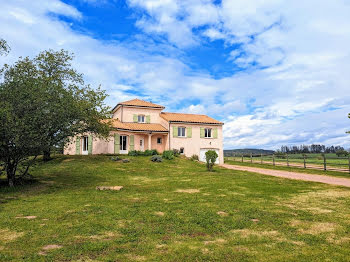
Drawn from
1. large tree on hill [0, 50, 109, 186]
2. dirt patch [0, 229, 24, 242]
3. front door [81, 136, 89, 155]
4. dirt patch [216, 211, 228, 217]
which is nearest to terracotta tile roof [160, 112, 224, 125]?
front door [81, 136, 89, 155]

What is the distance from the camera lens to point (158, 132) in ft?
111

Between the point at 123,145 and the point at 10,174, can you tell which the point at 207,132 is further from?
the point at 10,174

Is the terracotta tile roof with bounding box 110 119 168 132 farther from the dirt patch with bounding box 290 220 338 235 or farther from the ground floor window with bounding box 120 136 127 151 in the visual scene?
the dirt patch with bounding box 290 220 338 235

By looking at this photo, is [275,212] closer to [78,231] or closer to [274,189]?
[274,189]

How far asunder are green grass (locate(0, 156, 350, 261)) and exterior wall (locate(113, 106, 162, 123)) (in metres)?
23.3

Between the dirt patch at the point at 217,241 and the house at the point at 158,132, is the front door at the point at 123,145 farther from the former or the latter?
the dirt patch at the point at 217,241

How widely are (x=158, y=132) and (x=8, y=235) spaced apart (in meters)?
27.7

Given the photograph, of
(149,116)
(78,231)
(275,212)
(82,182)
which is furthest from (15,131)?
(149,116)

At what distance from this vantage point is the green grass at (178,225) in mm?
5160

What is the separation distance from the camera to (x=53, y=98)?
46.6 ft

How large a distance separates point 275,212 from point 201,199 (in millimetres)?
3152

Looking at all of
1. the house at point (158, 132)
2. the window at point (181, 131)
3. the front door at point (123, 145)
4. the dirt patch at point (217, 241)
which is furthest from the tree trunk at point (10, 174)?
the window at point (181, 131)

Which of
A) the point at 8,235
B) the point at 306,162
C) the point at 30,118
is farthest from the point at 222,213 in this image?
the point at 306,162

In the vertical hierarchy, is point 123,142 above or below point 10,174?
above
